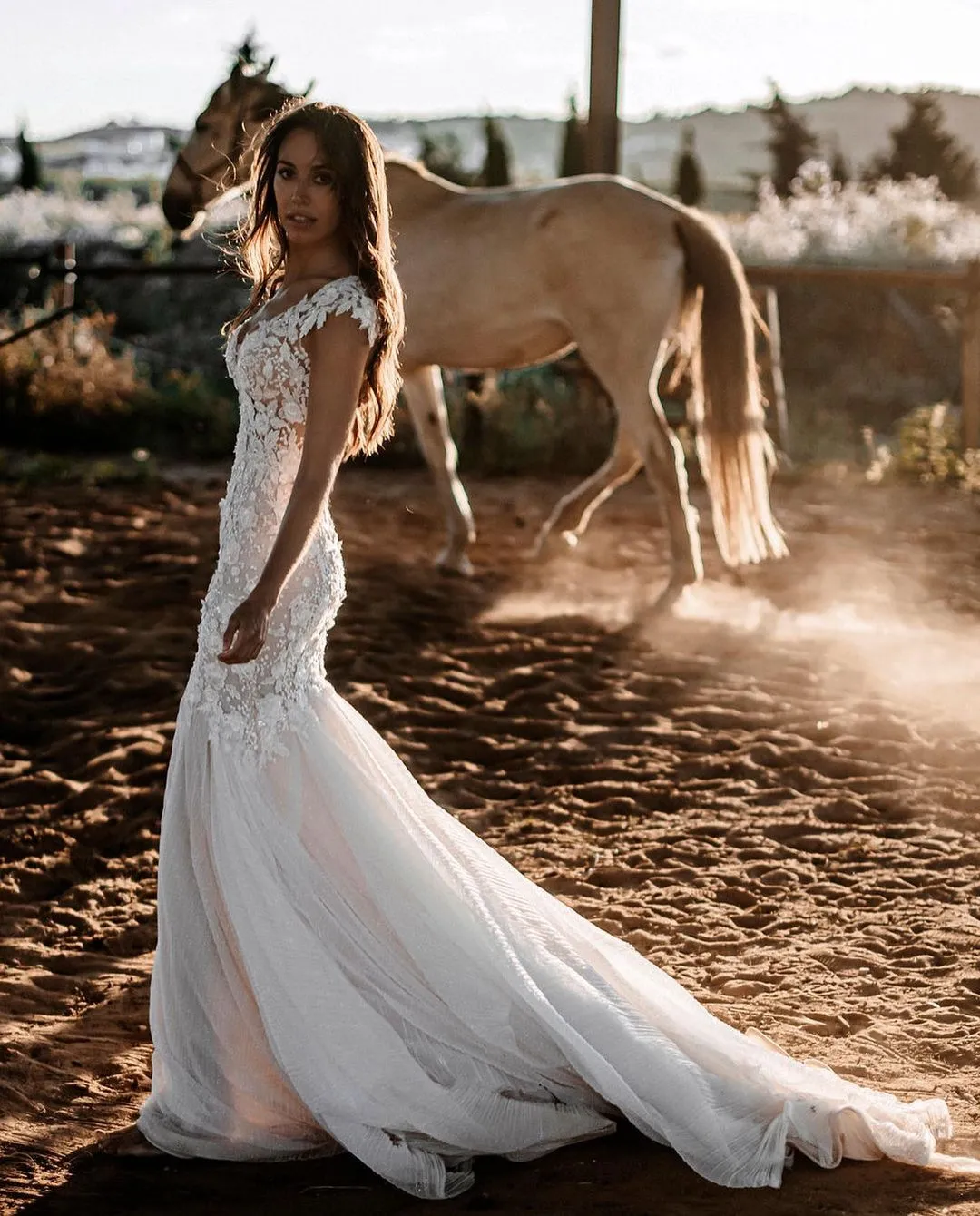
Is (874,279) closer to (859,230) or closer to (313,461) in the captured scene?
(859,230)

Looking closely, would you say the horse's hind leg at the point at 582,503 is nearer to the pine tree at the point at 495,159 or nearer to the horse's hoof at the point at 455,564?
the horse's hoof at the point at 455,564

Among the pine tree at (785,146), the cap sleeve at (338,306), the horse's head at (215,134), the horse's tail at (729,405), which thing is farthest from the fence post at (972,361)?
the pine tree at (785,146)

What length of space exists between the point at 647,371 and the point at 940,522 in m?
2.45

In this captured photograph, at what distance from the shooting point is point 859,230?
16.0 m

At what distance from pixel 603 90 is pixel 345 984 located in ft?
24.3

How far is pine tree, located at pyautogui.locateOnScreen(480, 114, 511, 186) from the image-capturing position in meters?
17.0

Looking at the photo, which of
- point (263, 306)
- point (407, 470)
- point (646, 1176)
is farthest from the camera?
point (407, 470)

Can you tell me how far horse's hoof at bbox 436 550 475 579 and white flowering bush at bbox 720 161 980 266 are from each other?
831cm

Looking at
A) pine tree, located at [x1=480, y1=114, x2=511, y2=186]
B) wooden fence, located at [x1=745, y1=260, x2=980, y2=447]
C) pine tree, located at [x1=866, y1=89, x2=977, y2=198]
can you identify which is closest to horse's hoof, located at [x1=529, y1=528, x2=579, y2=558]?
wooden fence, located at [x1=745, y1=260, x2=980, y2=447]

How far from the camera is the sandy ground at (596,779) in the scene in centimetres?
255

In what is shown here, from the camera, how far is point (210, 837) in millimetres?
2502

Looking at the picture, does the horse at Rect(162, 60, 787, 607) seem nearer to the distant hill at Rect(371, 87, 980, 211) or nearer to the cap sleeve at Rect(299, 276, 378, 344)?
the cap sleeve at Rect(299, 276, 378, 344)

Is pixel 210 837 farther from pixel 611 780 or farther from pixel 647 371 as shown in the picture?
pixel 647 371

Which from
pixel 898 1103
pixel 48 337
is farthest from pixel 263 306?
pixel 48 337
